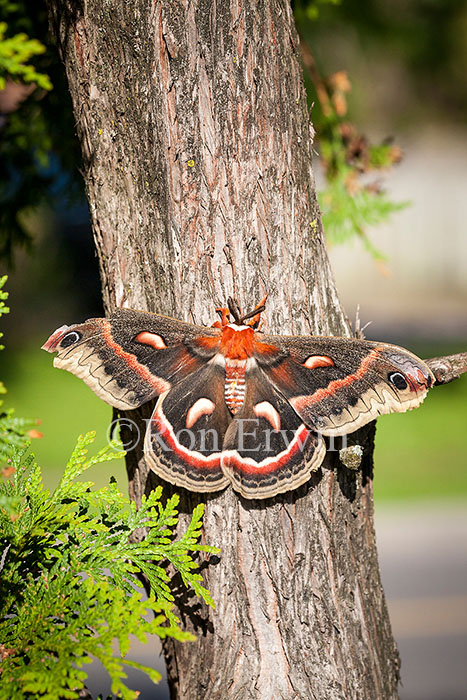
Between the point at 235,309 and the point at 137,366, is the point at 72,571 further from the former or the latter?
the point at 235,309

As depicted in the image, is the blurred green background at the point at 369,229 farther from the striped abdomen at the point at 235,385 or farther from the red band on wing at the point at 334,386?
the striped abdomen at the point at 235,385

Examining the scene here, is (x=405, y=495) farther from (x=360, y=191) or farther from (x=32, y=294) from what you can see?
(x=32, y=294)

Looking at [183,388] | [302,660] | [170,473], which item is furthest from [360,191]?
[302,660]

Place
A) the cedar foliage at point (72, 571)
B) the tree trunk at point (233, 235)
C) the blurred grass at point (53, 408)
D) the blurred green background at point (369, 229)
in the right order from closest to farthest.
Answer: the cedar foliage at point (72, 571) < the tree trunk at point (233, 235) < the blurred green background at point (369, 229) < the blurred grass at point (53, 408)

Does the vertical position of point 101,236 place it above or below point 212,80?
below

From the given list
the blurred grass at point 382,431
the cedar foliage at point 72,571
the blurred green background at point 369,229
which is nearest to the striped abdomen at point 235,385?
the cedar foliage at point 72,571

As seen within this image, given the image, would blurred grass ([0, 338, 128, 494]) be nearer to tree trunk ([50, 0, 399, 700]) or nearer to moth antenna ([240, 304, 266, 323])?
tree trunk ([50, 0, 399, 700])
